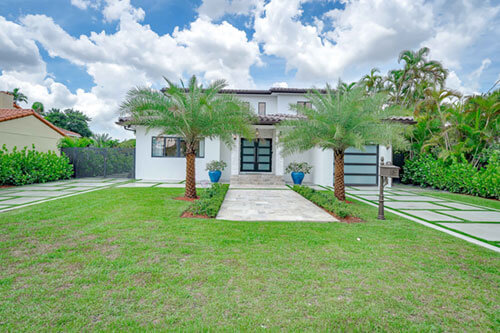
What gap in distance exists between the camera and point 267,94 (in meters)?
19.6

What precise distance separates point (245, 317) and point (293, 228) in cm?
316

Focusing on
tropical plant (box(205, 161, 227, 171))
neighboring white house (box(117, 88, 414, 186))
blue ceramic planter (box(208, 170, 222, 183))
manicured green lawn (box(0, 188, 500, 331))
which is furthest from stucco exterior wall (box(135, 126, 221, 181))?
manicured green lawn (box(0, 188, 500, 331))

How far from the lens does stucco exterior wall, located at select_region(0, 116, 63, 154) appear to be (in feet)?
40.1

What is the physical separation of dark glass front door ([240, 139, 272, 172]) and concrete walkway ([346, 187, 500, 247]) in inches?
298

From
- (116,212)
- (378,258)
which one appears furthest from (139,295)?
(116,212)

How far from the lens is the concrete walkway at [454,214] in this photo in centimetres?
544

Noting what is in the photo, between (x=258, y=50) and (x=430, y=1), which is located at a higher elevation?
(x=258, y=50)

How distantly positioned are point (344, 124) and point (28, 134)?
53.9 ft

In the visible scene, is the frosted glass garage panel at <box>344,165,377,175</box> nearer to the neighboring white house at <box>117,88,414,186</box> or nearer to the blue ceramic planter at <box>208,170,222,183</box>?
the neighboring white house at <box>117,88,414,186</box>

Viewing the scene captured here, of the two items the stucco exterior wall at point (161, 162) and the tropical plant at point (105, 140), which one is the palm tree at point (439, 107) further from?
the tropical plant at point (105, 140)

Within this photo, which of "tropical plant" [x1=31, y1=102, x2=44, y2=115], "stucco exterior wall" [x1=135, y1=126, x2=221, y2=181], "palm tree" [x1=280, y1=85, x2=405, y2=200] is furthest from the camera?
"tropical plant" [x1=31, y1=102, x2=44, y2=115]

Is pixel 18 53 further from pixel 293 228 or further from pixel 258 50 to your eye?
pixel 293 228

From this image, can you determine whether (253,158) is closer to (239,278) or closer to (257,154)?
(257,154)

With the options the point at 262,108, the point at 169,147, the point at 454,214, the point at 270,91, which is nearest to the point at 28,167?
the point at 169,147
